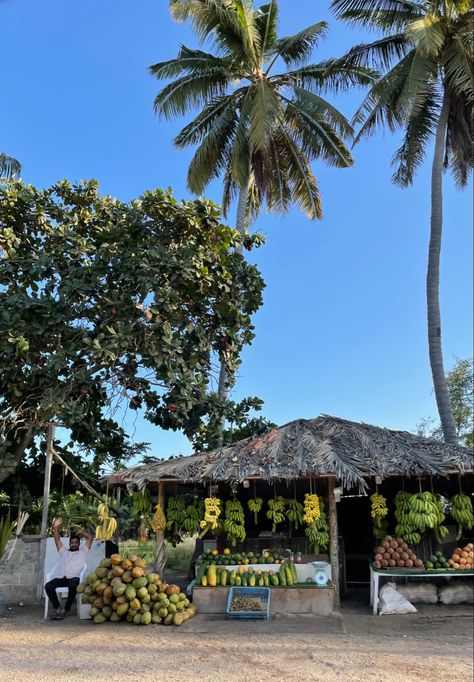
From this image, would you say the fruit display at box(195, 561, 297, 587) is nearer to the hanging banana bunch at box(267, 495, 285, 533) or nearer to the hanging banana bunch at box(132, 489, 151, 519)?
the hanging banana bunch at box(267, 495, 285, 533)

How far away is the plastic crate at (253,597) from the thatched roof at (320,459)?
161 centimetres

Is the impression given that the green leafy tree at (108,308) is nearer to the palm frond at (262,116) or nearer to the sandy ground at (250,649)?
the palm frond at (262,116)

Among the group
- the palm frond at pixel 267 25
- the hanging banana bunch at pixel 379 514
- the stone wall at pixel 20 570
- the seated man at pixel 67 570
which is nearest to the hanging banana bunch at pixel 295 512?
the hanging banana bunch at pixel 379 514

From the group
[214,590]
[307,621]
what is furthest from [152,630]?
[307,621]

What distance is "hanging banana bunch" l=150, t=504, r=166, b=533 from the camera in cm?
947

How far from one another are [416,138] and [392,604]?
1104cm

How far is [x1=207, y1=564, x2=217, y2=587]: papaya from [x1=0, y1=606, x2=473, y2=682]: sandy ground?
1.78 ft

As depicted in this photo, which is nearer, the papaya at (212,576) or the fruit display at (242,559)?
the papaya at (212,576)

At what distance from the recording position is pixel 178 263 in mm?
10531

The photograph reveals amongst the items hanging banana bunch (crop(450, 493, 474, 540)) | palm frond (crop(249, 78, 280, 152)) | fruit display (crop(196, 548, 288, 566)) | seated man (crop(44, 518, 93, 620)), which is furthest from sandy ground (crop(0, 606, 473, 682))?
palm frond (crop(249, 78, 280, 152))

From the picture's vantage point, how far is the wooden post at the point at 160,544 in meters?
9.34

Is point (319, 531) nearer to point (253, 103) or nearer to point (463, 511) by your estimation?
point (463, 511)

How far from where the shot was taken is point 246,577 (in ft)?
28.2

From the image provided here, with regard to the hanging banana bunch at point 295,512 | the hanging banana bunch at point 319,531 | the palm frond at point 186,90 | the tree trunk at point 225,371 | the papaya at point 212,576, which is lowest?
the papaya at point 212,576
